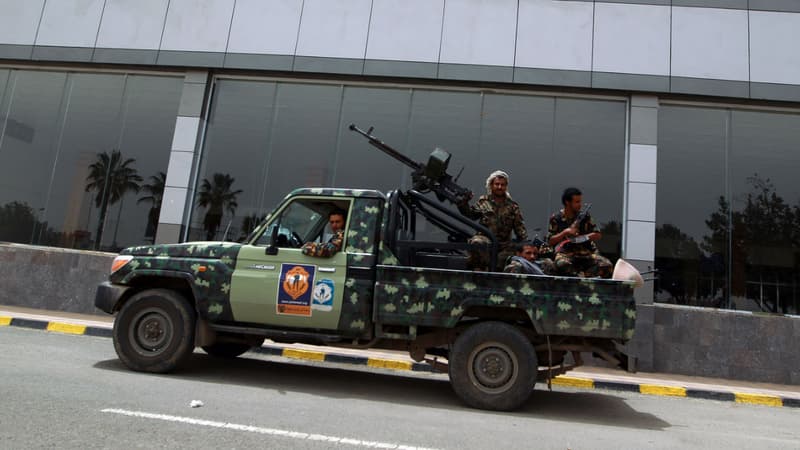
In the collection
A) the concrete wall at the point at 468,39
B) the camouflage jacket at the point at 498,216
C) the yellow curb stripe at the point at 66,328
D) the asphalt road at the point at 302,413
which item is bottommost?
the yellow curb stripe at the point at 66,328

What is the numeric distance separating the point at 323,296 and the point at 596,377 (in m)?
4.49

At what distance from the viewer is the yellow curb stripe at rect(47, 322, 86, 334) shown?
744cm

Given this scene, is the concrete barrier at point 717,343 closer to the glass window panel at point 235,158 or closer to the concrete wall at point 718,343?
the concrete wall at point 718,343

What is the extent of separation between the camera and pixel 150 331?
15.8 ft

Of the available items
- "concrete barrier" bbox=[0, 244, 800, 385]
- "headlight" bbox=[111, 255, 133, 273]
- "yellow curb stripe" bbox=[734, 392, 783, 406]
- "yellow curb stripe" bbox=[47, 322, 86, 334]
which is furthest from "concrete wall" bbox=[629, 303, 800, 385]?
"yellow curb stripe" bbox=[47, 322, 86, 334]

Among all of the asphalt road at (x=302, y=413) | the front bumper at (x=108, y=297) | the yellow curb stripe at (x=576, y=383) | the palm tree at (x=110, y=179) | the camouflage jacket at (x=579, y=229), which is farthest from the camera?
the palm tree at (x=110, y=179)

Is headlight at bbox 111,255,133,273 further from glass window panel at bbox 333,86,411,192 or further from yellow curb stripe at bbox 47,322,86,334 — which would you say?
glass window panel at bbox 333,86,411,192

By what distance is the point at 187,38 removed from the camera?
1023 cm

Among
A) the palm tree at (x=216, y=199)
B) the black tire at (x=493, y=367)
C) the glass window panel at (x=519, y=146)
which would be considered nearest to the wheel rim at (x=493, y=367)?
the black tire at (x=493, y=367)

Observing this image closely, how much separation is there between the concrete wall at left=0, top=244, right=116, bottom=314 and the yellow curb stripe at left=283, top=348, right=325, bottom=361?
15.0 ft

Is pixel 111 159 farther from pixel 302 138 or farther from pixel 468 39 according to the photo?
pixel 468 39

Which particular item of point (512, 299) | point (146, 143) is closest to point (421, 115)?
point (146, 143)

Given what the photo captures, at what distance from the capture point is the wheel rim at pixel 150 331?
4.79 meters

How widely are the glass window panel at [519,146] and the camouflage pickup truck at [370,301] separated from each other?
459 centimetres
